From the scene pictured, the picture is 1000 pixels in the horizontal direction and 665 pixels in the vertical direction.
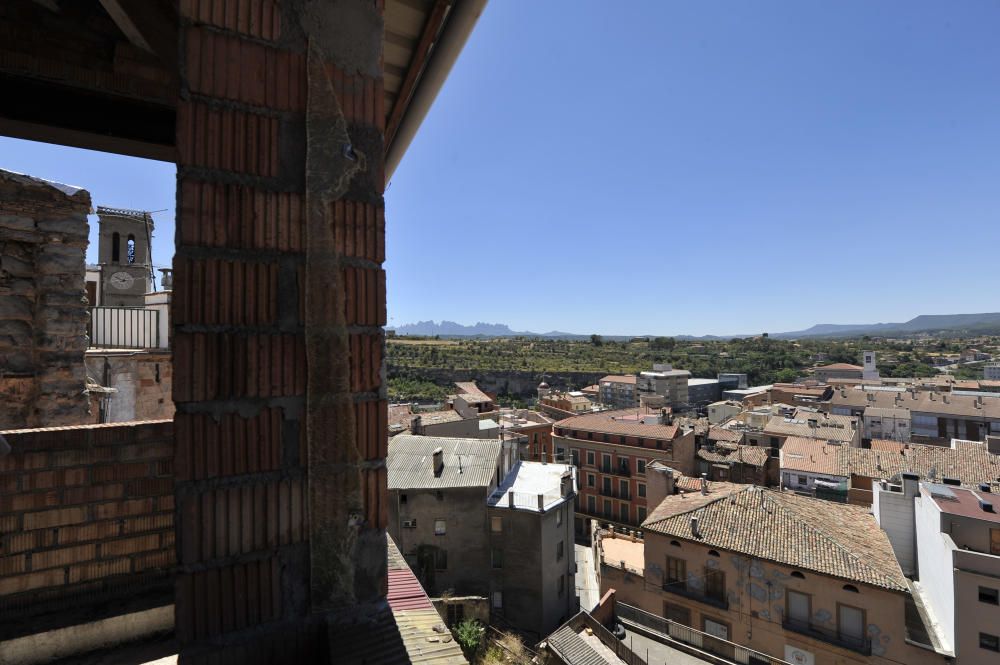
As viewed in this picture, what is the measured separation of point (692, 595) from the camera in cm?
1520

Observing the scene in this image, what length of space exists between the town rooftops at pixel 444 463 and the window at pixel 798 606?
1000cm

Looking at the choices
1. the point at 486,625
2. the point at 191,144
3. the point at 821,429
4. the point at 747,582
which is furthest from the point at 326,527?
the point at 821,429

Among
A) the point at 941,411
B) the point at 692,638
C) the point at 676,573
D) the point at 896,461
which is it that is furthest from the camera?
the point at 941,411

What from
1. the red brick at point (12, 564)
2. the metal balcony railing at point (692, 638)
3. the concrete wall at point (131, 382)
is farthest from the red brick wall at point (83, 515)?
the metal balcony railing at point (692, 638)

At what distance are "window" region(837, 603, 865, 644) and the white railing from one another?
18218 mm

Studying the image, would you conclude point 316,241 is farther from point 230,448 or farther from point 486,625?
point 486,625

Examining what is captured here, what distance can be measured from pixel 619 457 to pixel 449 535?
48.9ft

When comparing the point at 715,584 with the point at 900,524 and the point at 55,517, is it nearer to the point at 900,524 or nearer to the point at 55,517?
the point at 900,524

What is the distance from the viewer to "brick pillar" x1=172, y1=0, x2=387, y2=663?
200cm

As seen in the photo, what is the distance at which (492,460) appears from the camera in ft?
61.5

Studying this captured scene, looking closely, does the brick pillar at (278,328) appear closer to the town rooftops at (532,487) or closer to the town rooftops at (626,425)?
the town rooftops at (532,487)

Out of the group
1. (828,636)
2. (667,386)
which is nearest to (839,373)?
(667,386)

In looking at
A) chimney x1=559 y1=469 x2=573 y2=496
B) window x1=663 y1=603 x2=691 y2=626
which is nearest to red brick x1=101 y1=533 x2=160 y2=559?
chimney x1=559 y1=469 x2=573 y2=496

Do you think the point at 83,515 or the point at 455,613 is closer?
the point at 83,515
